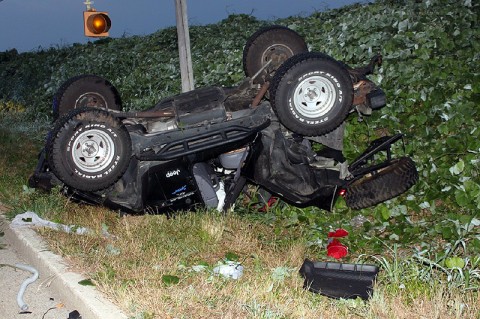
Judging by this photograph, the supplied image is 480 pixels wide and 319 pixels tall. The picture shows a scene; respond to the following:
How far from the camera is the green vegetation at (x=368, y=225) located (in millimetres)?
4797

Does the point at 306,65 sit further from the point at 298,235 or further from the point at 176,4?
the point at 176,4

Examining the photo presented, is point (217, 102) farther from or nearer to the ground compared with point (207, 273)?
farther from the ground

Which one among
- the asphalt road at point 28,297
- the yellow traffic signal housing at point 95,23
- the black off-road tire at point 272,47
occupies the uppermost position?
the yellow traffic signal housing at point 95,23

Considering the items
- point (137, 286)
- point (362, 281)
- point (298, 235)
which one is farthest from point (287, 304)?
A: point (298, 235)

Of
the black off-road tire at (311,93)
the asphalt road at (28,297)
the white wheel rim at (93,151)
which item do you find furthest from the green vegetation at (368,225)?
the black off-road tire at (311,93)

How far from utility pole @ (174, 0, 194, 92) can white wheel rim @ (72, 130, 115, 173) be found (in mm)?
3516

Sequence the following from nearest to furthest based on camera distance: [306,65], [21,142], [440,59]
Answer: [306,65]
[440,59]
[21,142]

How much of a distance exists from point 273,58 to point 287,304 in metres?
4.01

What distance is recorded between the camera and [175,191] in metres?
7.05

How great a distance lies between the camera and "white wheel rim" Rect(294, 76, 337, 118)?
6676 millimetres

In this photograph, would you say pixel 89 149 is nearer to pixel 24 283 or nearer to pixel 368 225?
pixel 24 283

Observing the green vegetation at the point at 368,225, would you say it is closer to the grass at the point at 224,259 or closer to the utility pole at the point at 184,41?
the grass at the point at 224,259

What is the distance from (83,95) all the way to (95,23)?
3993 millimetres

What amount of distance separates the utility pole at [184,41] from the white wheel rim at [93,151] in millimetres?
3516
